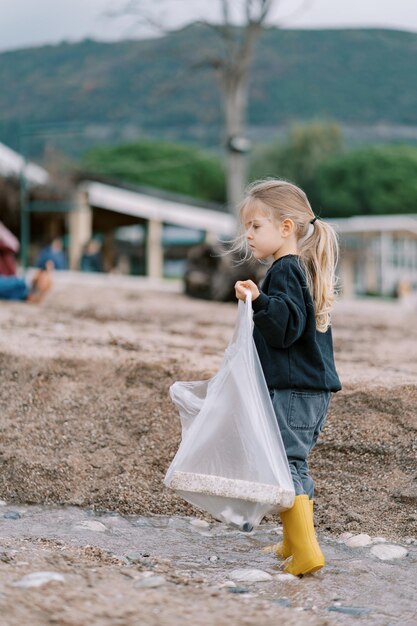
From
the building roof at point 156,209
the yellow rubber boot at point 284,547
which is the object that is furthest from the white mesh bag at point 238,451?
the building roof at point 156,209

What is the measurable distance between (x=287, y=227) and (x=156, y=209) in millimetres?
25958

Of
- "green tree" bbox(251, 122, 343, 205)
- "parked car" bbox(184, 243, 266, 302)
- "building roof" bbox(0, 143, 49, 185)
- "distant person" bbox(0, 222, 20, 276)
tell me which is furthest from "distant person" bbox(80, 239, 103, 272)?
"green tree" bbox(251, 122, 343, 205)

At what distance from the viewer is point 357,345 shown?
7941mm

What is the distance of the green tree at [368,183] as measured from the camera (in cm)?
6247

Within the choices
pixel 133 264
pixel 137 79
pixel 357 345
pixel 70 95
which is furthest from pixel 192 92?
pixel 357 345

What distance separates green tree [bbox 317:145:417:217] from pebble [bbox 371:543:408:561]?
5948 centimetres

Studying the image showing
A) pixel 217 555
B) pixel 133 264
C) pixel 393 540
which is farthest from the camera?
pixel 133 264

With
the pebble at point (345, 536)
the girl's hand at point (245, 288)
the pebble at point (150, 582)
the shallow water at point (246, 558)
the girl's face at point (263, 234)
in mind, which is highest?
the girl's face at point (263, 234)

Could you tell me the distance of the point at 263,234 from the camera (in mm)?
3320

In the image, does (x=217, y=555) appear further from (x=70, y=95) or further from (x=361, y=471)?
(x=70, y=95)

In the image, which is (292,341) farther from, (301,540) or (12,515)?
(12,515)

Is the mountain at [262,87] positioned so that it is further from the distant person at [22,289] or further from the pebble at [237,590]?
the pebble at [237,590]

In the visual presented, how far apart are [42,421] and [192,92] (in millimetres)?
80347

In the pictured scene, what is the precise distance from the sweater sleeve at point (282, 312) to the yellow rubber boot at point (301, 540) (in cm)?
55
